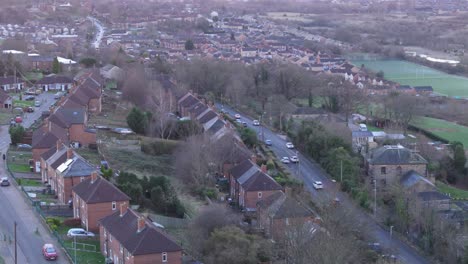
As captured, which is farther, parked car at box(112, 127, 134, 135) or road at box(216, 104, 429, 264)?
parked car at box(112, 127, 134, 135)

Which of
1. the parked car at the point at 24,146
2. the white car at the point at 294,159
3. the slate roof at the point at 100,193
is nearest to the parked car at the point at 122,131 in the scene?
the parked car at the point at 24,146

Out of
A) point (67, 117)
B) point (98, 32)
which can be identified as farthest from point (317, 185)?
point (98, 32)

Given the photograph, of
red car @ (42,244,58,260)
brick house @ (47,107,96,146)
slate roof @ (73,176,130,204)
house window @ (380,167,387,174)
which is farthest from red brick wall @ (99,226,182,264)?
house window @ (380,167,387,174)

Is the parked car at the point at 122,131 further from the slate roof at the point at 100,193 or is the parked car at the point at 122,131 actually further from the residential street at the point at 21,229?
the slate roof at the point at 100,193

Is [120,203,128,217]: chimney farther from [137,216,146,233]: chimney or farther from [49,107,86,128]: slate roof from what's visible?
[49,107,86,128]: slate roof

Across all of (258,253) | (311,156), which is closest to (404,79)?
(311,156)

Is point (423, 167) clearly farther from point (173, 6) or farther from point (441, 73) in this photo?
point (173, 6)

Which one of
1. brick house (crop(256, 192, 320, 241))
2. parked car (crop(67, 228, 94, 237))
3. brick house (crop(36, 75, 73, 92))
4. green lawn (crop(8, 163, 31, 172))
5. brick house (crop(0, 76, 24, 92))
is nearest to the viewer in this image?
parked car (crop(67, 228, 94, 237))

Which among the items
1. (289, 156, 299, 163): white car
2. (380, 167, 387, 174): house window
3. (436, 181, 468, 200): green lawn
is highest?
(380, 167, 387, 174): house window
